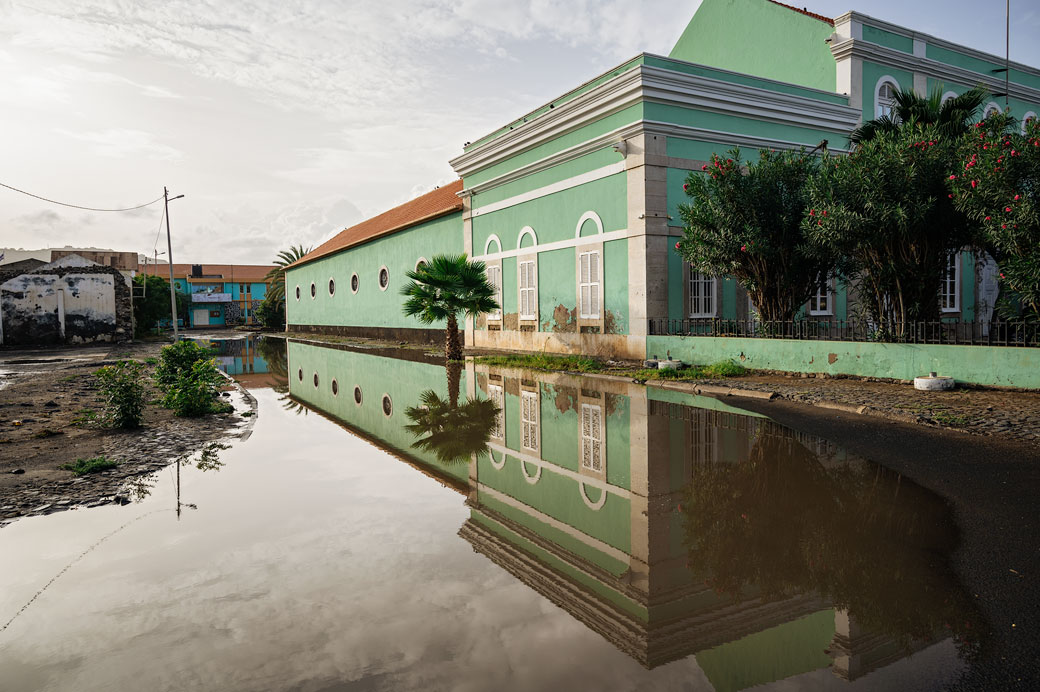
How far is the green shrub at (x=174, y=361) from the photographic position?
40.7 feet

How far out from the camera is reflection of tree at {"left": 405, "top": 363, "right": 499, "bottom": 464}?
7496 millimetres

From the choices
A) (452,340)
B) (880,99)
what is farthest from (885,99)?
(452,340)

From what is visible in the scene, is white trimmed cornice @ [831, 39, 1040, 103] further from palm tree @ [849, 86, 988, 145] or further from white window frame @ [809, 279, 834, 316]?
white window frame @ [809, 279, 834, 316]

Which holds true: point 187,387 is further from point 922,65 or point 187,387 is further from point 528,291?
point 922,65

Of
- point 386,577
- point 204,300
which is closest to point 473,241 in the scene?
point 386,577

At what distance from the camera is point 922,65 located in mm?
21203

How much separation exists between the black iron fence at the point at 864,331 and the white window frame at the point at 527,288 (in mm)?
5404

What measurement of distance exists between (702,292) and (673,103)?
478 cm

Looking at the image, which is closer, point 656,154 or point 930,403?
point 930,403

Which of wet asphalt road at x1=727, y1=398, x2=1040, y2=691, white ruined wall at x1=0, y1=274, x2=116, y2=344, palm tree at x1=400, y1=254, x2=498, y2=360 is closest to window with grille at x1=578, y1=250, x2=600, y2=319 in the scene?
palm tree at x1=400, y1=254, x2=498, y2=360

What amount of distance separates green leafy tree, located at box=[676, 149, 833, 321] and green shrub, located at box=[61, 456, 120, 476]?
→ 11409mm

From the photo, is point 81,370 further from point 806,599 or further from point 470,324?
point 806,599

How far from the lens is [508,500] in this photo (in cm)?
550

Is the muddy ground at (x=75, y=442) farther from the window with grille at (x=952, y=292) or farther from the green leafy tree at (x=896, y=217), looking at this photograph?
the window with grille at (x=952, y=292)
